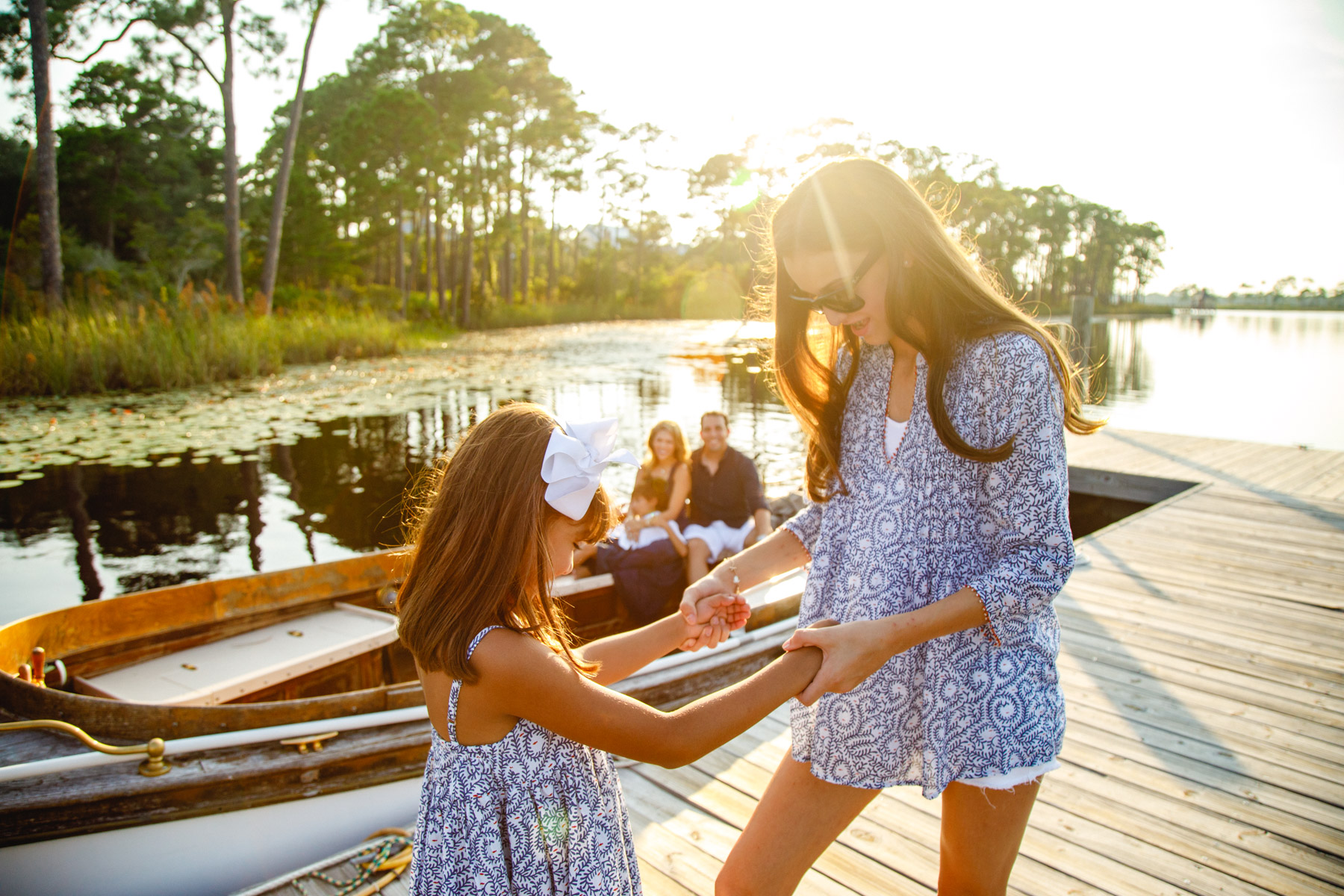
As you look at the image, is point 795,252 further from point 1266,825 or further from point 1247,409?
point 1247,409

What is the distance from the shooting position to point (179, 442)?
404 inches

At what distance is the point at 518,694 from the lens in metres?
1.16

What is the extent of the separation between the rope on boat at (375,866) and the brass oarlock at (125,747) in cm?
65

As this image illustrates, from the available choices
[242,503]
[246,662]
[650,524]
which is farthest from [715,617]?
[242,503]

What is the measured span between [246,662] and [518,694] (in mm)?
3056

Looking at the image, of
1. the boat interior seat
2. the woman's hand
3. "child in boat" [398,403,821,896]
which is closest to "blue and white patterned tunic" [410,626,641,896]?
"child in boat" [398,403,821,896]

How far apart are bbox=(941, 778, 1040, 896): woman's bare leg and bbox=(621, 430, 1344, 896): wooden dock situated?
1.12 metres

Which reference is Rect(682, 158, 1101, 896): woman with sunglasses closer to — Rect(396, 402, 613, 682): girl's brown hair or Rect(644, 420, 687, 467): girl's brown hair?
Rect(396, 402, 613, 682): girl's brown hair

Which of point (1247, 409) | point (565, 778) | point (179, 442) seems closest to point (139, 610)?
point (565, 778)

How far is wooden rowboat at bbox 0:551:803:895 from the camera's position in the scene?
256 centimetres

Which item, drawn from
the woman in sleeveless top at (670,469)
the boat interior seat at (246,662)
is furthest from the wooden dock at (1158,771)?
the woman in sleeveless top at (670,469)

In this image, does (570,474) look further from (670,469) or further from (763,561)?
(670,469)

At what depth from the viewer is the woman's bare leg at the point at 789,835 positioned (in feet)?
4.30

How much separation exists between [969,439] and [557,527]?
0.66m
